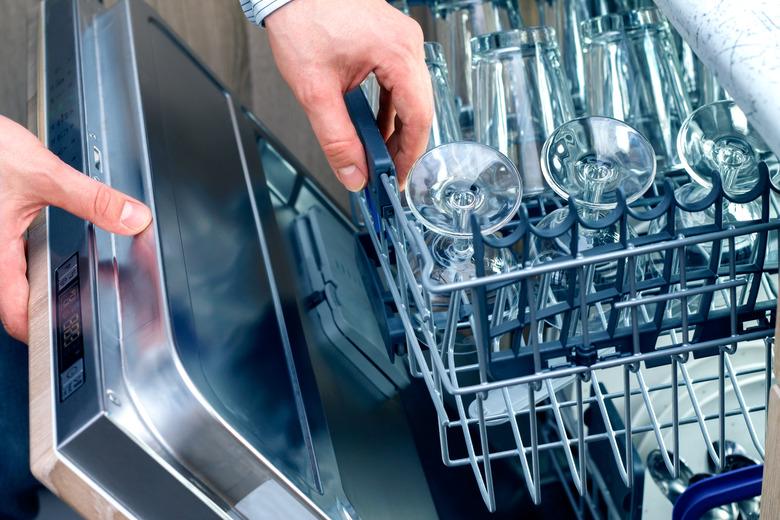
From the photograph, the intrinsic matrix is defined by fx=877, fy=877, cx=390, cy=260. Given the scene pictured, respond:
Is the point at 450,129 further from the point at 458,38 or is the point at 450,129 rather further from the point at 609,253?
the point at 609,253

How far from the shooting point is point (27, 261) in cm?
69

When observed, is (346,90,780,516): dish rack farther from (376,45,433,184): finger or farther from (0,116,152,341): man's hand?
(0,116,152,341): man's hand

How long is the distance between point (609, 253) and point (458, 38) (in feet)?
1.86

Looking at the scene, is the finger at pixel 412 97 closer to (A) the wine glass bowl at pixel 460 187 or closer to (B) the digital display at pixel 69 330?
(A) the wine glass bowl at pixel 460 187

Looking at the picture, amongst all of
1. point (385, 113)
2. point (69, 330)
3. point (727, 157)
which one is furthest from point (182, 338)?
point (727, 157)

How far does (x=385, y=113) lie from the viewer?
76 centimetres

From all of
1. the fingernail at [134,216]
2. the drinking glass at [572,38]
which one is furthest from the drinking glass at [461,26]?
the fingernail at [134,216]

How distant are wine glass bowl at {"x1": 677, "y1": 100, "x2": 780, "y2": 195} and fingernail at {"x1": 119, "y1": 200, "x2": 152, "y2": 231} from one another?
38cm

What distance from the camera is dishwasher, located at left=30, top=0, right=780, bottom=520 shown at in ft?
1.68

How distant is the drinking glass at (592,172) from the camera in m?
0.59

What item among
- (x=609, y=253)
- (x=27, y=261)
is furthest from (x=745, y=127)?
(x=27, y=261)

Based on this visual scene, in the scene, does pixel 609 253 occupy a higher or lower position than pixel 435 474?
higher

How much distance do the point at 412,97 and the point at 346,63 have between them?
0.19ft

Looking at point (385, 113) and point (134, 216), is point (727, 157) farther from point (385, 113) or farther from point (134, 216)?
point (134, 216)
